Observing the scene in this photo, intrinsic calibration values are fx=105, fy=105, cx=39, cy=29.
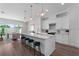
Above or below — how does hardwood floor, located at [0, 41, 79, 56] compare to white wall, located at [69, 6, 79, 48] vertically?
below

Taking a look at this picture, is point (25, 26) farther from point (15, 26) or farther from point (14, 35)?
point (14, 35)

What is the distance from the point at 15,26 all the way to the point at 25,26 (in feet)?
4.79

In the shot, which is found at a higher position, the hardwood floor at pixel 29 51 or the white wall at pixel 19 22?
the white wall at pixel 19 22

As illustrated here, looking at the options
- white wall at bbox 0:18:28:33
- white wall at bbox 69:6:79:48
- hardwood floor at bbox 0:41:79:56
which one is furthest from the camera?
white wall at bbox 0:18:28:33

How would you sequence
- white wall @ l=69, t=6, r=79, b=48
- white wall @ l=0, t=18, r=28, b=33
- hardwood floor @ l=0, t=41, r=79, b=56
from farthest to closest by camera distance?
white wall @ l=0, t=18, r=28, b=33 < white wall @ l=69, t=6, r=79, b=48 < hardwood floor @ l=0, t=41, r=79, b=56

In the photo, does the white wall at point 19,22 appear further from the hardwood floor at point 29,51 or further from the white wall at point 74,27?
the white wall at point 74,27

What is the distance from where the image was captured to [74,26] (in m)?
7.03

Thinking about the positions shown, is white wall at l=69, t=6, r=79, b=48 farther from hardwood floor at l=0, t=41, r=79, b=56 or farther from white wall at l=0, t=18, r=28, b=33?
white wall at l=0, t=18, r=28, b=33

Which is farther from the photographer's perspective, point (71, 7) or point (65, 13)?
point (65, 13)

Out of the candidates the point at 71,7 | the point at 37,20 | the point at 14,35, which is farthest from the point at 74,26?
the point at 14,35

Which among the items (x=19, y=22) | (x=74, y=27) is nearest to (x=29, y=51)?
(x=74, y=27)

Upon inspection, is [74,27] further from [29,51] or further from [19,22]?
[19,22]

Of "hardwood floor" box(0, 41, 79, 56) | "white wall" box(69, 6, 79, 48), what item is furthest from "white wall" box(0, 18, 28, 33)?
"white wall" box(69, 6, 79, 48)

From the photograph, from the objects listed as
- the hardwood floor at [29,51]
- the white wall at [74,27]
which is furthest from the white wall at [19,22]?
the white wall at [74,27]
